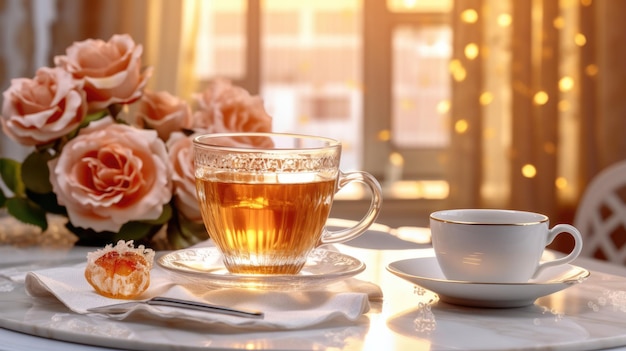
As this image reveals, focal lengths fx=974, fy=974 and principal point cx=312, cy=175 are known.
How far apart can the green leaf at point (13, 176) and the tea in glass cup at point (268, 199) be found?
1.46ft

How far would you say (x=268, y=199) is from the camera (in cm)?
90

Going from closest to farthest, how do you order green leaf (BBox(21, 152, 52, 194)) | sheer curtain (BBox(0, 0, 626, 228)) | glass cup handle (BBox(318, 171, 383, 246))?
glass cup handle (BBox(318, 171, 383, 246)) < green leaf (BBox(21, 152, 52, 194)) < sheer curtain (BBox(0, 0, 626, 228))

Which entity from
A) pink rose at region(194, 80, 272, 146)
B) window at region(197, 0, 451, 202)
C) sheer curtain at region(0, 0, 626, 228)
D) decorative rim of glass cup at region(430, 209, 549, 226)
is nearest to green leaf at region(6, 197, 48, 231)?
pink rose at region(194, 80, 272, 146)

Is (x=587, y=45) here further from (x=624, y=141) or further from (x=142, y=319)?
(x=142, y=319)

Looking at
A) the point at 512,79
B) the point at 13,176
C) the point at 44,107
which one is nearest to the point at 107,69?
the point at 44,107

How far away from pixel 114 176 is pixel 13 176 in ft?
0.76

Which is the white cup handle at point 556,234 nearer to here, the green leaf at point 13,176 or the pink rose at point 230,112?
the pink rose at point 230,112

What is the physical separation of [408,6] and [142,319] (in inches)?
94.2

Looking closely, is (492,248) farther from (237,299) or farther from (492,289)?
(237,299)

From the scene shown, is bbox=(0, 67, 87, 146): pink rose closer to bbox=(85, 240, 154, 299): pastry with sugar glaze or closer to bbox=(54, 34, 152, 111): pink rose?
bbox=(54, 34, 152, 111): pink rose

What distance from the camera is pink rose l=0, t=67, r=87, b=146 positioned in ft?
3.98

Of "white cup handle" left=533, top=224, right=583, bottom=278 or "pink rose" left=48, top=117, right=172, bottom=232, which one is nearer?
"white cup handle" left=533, top=224, right=583, bottom=278

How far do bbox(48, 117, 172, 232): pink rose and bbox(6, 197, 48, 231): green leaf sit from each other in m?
0.11

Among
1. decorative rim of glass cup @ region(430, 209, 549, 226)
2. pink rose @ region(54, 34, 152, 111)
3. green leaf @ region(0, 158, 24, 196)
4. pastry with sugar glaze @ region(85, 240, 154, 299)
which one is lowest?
pastry with sugar glaze @ region(85, 240, 154, 299)
